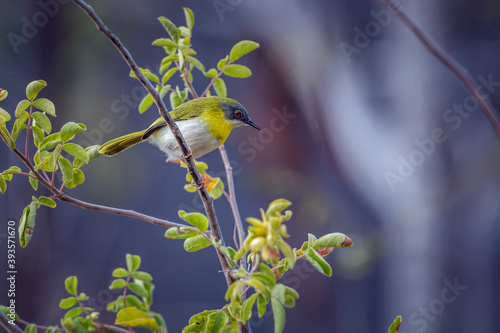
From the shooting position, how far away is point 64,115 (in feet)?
7.15

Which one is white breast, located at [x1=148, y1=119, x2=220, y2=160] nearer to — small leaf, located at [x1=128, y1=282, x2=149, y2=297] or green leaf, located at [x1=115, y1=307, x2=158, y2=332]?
small leaf, located at [x1=128, y1=282, x2=149, y2=297]

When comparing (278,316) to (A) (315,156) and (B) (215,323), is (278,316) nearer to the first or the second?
(B) (215,323)

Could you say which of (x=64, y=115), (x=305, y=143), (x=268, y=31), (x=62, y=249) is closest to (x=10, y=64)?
(x=64, y=115)

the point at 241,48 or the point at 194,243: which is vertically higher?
the point at 241,48

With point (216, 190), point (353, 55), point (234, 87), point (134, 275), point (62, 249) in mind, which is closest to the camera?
point (134, 275)

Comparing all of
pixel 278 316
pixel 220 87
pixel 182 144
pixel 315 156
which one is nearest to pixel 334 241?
pixel 278 316

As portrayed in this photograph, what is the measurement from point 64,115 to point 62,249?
63 cm

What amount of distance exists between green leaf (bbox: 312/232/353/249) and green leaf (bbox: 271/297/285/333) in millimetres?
154

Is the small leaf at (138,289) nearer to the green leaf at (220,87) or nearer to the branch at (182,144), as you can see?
the branch at (182,144)

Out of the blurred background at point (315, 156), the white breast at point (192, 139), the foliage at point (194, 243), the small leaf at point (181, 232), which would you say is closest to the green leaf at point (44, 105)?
the foliage at point (194, 243)

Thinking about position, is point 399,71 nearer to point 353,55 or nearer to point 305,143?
point 353,55

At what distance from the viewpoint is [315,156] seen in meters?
2.41

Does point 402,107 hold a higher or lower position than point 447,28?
lower

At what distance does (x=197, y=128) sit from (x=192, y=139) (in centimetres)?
4
